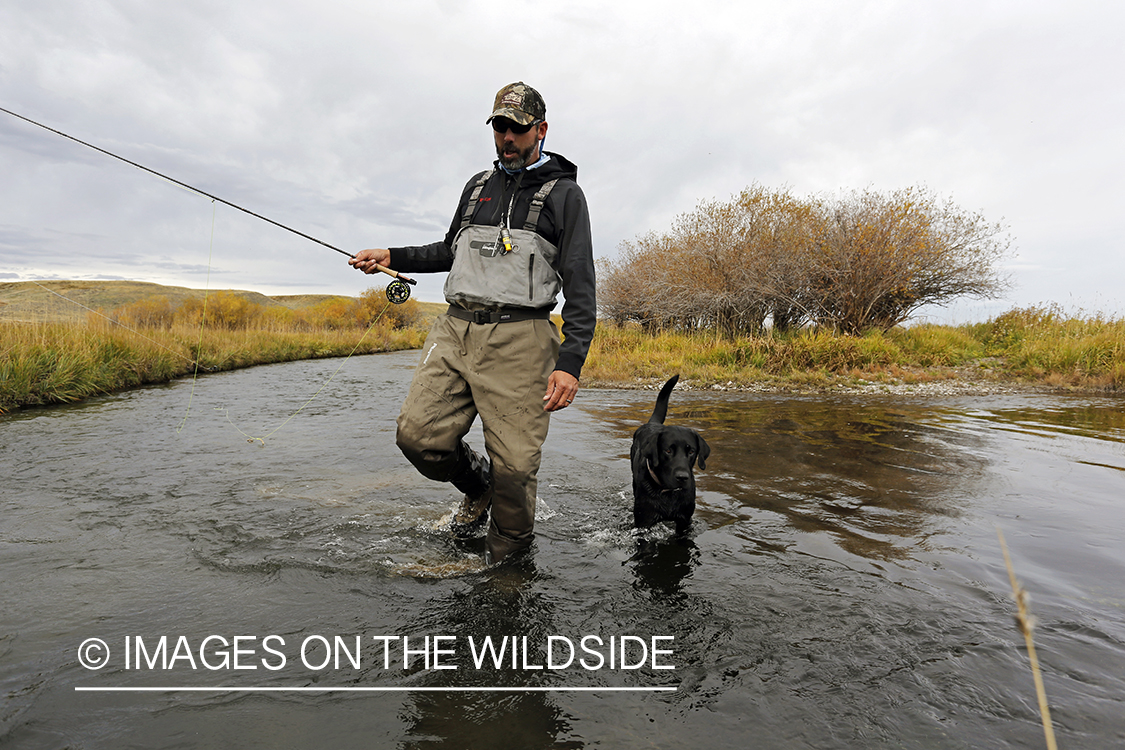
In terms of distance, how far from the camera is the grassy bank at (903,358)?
1242 centimetres

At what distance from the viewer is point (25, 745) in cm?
189

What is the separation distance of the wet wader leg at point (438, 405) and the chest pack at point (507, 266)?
0.72 ft

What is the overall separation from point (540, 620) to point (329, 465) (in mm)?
3675

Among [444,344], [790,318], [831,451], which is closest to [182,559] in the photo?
[444,344]

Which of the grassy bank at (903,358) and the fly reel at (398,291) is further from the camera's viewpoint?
the grassy bank at (903,358)

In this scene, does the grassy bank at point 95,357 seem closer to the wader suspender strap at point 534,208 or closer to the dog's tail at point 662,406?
the wader suspender strap at point 534,208

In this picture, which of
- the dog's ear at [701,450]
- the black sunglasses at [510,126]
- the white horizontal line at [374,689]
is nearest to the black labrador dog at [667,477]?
the dog's ear at [701,450]

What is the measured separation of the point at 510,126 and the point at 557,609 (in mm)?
2648

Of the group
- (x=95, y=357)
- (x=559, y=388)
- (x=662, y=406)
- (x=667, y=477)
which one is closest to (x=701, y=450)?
(x=667, y=477)

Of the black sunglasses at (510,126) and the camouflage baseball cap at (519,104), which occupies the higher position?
the camouflage baseball cap at (519,104)

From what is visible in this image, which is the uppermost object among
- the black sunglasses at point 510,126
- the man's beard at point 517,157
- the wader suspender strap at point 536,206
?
the black sunglasses at point 510,126

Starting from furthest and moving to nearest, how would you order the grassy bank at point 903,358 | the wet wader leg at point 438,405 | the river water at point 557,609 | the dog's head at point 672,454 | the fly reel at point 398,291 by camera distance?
the grassy bank at point 903,358, the fly reel at point 398,291, the dog's head at point 672,454, the wet wader leg at point 438,405, the river water at point 557,609

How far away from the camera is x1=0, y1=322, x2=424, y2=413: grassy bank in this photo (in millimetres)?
8484

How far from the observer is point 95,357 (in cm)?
1029
